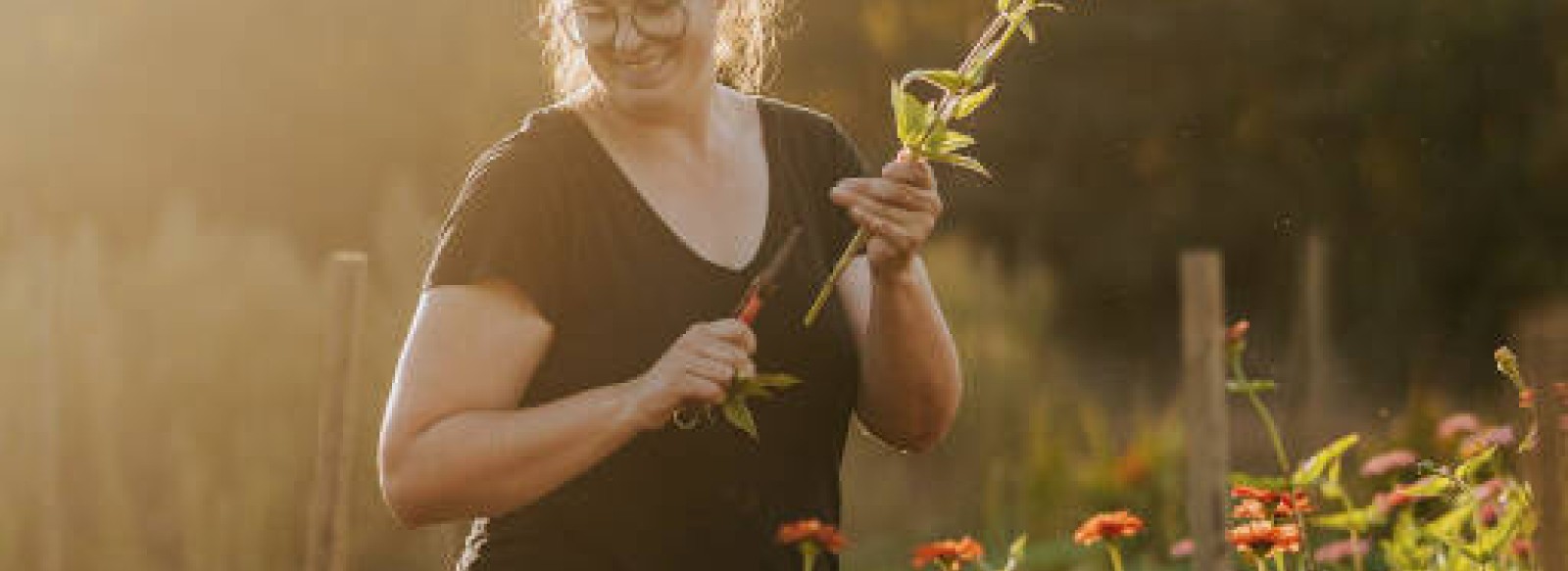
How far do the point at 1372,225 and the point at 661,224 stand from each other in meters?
7.50

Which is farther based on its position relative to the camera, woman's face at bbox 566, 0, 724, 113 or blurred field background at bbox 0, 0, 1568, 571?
blurred field background at bbox 0, 0, 1568, 571

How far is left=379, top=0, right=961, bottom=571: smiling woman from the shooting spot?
86.0 inches

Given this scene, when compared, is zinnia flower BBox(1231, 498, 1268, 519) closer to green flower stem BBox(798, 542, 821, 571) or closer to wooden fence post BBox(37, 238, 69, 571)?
green flower stem BBox(798, 542, 821, 571)

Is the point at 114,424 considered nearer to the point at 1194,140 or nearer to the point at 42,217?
the point at 42,217

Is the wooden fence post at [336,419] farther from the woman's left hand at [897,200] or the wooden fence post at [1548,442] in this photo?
the wooden fence post at [1548,442]

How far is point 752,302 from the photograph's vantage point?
217cm

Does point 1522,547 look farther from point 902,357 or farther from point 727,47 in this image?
point 727,47

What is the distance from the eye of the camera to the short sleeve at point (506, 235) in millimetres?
2248

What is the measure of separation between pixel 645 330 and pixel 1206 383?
60 cm

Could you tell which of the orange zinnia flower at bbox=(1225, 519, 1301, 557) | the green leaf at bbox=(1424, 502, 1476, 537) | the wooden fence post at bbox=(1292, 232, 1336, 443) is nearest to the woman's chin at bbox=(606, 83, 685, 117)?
the orange zinnia flower at bbox=(1225, 519, 1301, 557)

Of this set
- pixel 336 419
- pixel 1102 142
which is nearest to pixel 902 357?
pixel 336 419

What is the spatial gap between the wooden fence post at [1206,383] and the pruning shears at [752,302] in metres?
0.41

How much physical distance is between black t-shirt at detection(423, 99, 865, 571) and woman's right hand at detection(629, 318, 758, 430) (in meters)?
0.17

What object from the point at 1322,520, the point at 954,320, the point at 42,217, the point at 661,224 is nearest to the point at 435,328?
the point at 661,224
